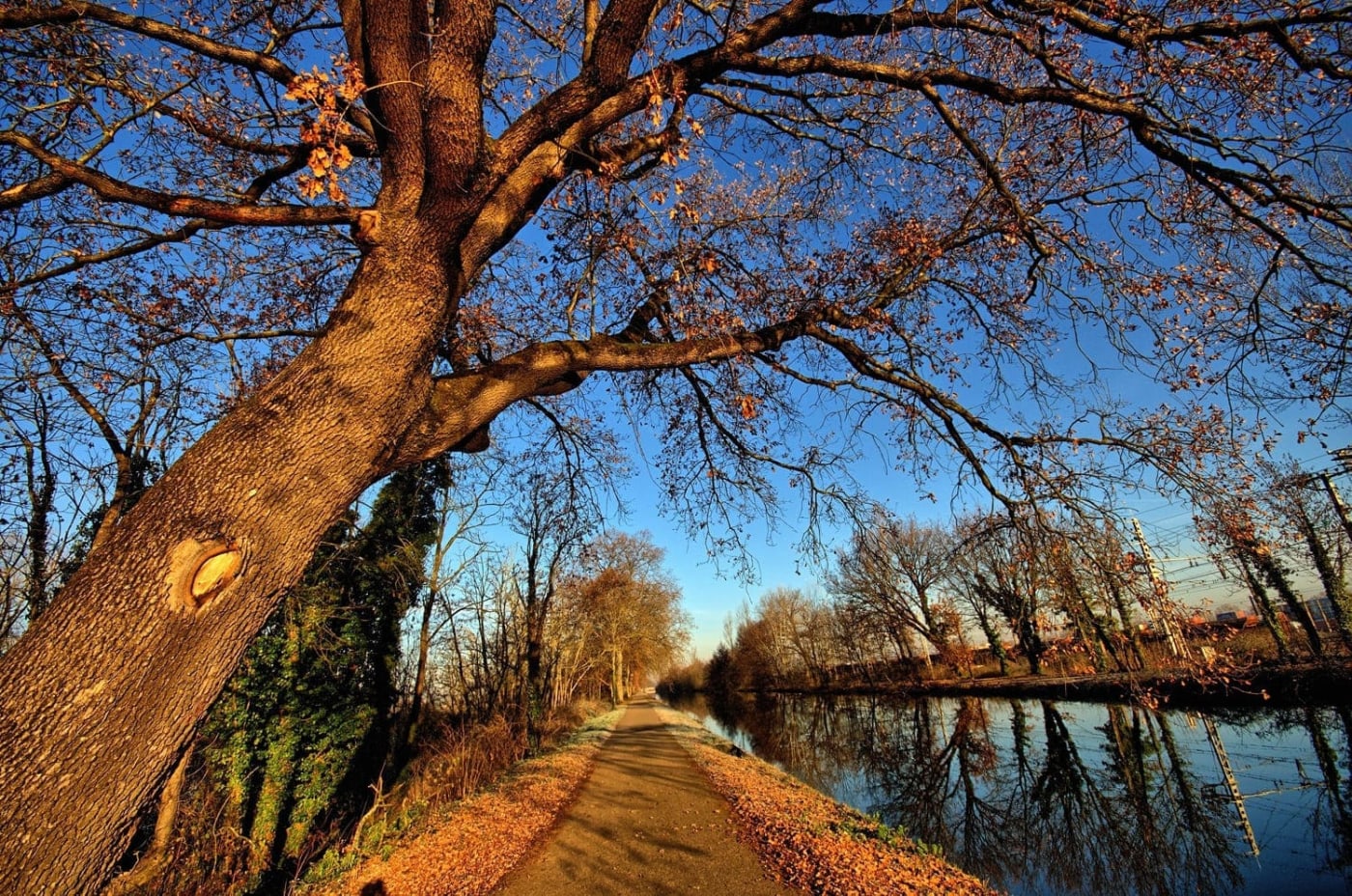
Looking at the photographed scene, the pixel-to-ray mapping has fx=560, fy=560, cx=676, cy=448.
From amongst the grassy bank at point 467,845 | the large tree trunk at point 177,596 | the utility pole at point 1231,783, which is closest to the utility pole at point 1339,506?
the utility pole at point 1231,783

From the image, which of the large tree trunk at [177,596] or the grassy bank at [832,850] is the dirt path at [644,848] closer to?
the grassy bank at [832,850]

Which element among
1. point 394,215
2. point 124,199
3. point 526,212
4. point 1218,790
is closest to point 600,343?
point 526,212

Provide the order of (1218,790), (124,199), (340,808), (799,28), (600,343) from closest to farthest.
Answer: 1. (124,199)
2. (799,28)
3. (600,343)
4. (1218,790)
5. (340,808)

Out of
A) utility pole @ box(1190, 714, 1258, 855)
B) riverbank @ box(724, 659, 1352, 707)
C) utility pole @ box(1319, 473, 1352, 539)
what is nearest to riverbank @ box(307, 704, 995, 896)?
riverbank @ box(724, 659, 1352, 707)

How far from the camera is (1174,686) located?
6.68 meters

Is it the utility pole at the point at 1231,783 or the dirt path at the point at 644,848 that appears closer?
the dirt path at the point at 644,848

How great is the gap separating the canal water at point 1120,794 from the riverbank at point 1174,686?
0.52 metres

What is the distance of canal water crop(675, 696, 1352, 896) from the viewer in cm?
671

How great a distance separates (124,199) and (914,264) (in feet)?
17.7

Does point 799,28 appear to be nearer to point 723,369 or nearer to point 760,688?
point 723,369

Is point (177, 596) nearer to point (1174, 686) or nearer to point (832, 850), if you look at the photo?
point (832, 850)

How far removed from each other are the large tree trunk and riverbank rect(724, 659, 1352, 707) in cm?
345

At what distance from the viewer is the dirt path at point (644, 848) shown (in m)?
5.70

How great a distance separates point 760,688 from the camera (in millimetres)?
48531
